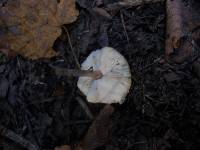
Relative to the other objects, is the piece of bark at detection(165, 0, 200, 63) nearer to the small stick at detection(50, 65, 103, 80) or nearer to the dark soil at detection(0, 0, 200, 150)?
the dark soil at detection(0, 0, 200, 150)

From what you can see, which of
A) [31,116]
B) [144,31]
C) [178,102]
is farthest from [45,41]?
[178,102]

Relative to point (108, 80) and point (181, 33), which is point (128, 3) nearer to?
point (181, 33)

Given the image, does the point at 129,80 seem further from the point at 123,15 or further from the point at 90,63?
the point at 123,15

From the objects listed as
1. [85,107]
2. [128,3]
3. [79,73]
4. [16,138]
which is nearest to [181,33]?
[128,3]

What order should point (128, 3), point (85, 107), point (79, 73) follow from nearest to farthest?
point (79, 73) → point (85, 107) → point (128, 3)

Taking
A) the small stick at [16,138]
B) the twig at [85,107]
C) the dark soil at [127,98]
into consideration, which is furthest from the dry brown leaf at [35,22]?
the small stick at [16,138]

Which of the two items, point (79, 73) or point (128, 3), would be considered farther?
point (128, 3)

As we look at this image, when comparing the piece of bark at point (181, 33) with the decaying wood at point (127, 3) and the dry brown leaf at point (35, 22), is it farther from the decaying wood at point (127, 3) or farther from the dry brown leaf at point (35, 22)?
the dry brown leaf at point (35, 22)
